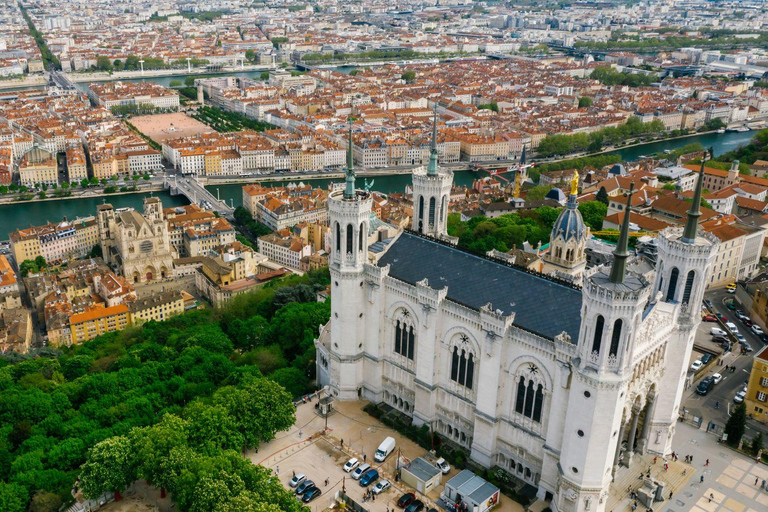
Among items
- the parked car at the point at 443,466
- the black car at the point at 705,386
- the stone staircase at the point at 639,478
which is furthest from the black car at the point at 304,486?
the black car at the point at 705,386

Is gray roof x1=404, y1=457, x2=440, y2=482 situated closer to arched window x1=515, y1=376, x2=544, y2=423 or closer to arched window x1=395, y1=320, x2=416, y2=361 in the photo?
arched window x1=515, y1=376, x2=544, y2=423

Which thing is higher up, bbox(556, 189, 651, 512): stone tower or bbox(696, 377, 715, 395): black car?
bbox(556, 189, 651, 512): stone tower

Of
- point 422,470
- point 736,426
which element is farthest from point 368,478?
point 736,426

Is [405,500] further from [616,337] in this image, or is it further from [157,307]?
[157,307]

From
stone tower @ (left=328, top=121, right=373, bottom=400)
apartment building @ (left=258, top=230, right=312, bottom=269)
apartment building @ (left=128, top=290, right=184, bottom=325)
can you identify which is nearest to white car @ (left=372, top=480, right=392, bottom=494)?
stone tower @ (left=328, top=121, right=373, bottom=400)

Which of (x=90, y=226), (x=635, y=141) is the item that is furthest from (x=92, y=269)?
(x=635, y=141)

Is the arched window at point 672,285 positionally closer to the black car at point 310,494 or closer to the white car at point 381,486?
the white car at point 381,486
